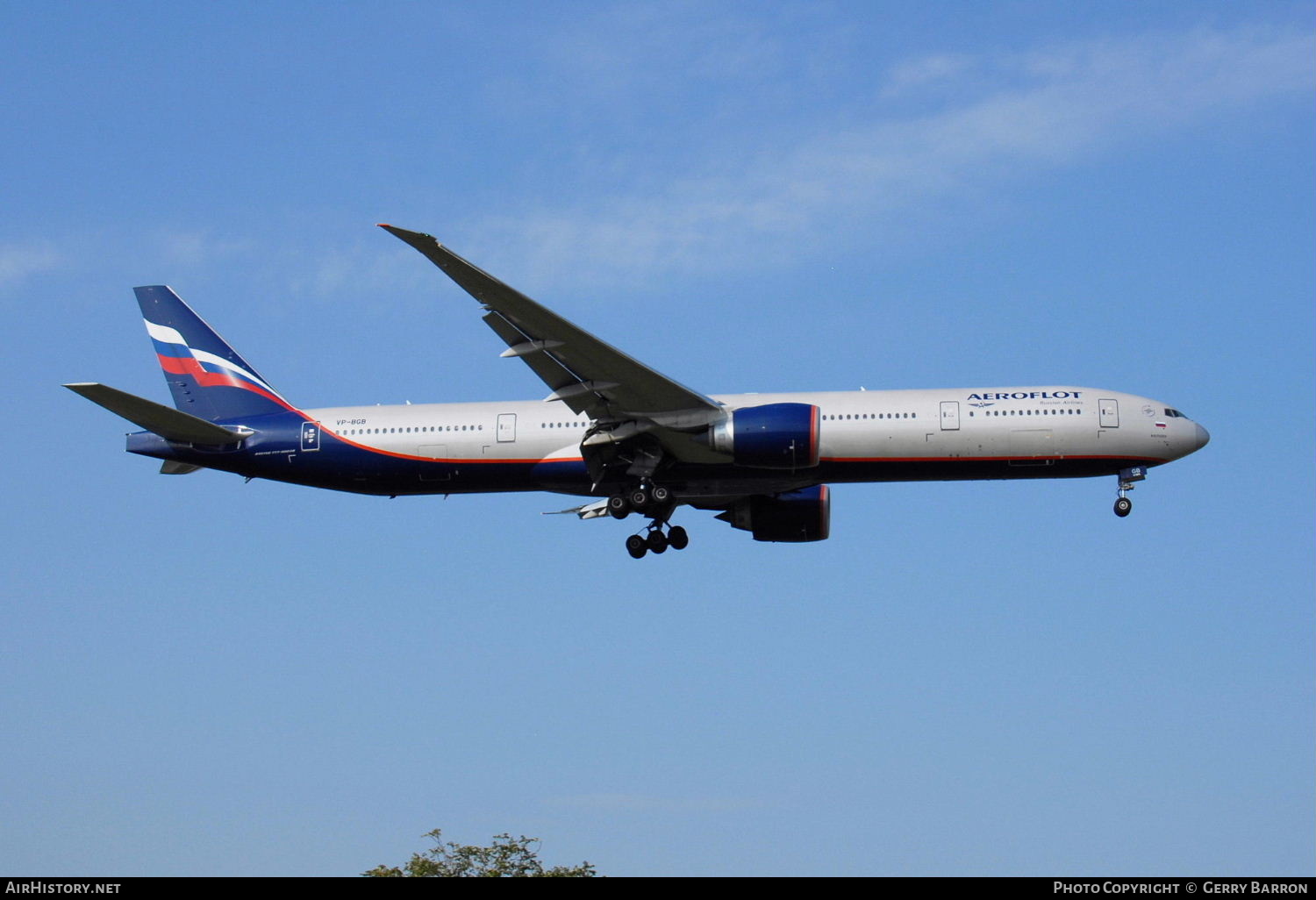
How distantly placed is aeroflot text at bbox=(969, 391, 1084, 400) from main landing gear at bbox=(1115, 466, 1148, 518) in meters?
2.47

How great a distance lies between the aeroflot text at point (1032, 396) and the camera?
39781 mm

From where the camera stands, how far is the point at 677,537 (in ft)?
142

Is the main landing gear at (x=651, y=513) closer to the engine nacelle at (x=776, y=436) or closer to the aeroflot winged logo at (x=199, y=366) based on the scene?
the engine nacelle at (x=776, y=436)

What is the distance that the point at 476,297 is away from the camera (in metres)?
35.4

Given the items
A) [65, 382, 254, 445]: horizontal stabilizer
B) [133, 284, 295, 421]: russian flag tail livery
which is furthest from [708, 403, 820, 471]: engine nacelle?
[65, 382, 254, 445]: horizontal stabilizer

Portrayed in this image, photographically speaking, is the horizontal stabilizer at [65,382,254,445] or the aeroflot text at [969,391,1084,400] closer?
the horizontal stabilizer at [65,382,254,445]

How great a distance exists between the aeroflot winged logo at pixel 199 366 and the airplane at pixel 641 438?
4.2 inches
